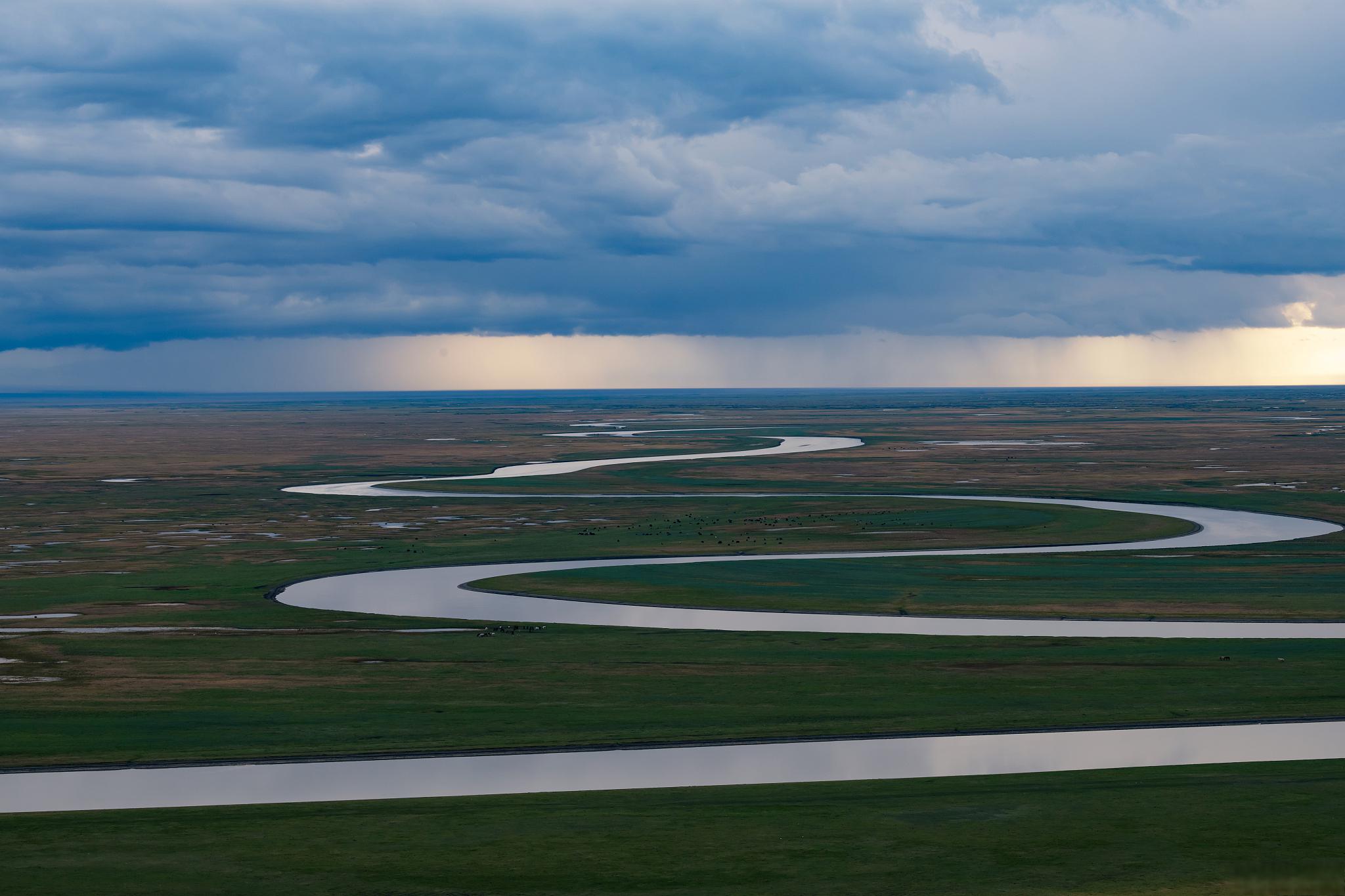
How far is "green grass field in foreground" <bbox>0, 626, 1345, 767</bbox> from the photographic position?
39.3 metres

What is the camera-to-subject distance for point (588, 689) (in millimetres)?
44719

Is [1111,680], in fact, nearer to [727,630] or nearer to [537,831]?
[727,630]

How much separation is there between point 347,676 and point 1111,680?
24.6 meters

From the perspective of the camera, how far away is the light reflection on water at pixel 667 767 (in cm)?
3397

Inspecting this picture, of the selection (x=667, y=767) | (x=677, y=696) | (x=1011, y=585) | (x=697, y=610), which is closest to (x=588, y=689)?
(x=677, y=696)

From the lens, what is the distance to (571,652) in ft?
166

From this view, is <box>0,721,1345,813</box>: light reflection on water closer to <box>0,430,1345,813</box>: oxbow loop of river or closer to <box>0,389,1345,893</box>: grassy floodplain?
<box>0,430,1345,813</box>: oxbow loop of river

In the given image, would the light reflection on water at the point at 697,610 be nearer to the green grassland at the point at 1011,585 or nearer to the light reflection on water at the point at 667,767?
the green grassland at the point at 1011,585

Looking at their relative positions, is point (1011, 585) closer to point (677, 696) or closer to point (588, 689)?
point (677, 696)

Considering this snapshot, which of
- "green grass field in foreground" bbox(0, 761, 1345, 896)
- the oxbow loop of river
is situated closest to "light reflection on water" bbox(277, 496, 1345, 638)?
the oxbow loop of river

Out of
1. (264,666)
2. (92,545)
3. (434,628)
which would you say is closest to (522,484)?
(92,545)

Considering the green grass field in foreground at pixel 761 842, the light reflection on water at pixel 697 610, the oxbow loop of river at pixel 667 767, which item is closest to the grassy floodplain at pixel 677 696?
the green grass field in foreground at pixel 761 842

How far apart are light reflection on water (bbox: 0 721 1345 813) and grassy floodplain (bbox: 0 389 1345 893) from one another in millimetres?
1137

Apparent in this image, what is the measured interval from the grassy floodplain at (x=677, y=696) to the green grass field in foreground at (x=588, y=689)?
16 centimetres
